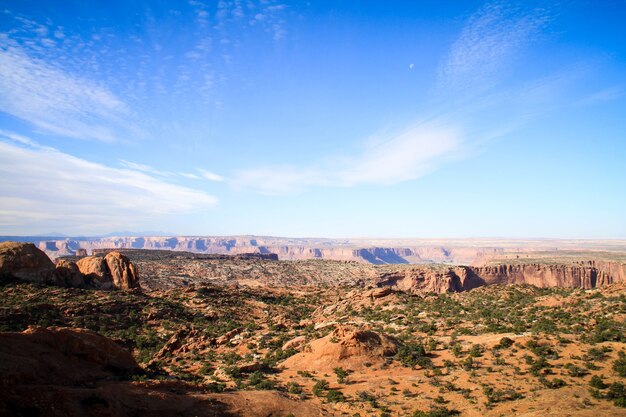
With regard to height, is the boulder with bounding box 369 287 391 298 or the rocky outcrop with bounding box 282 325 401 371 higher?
the boulder with bounding box 369 287 391 298

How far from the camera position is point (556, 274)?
325 ft

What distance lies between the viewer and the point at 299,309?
50188 mm

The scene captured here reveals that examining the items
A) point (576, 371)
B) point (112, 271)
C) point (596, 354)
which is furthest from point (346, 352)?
point (112, 271)

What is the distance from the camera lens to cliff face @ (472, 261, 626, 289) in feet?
313

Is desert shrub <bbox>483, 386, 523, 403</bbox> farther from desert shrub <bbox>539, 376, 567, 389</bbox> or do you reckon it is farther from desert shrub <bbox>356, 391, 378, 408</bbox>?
desert shrub <bbox>356, 391, 378, 408</bbox>

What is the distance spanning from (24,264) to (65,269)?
14.7 feet

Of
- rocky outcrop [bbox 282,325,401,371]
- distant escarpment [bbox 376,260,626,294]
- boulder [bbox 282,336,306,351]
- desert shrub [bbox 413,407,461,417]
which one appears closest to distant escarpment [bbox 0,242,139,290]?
boulder [bbox 282,336,306,351]

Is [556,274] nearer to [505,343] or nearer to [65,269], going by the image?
[505,343]

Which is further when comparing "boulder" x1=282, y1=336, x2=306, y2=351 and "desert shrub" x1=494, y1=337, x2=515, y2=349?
"boulder" x1=282, y1=336, x2=306, y2=351

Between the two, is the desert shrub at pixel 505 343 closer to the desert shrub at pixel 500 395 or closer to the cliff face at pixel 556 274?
the desert shrub at pixel 500 395

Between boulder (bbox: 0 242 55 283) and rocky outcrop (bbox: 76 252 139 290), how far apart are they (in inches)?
224

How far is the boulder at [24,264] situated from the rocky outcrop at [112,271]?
5.68 meters

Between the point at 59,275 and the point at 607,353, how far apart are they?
183ft

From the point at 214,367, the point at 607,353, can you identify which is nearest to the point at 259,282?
the point at 214,367
